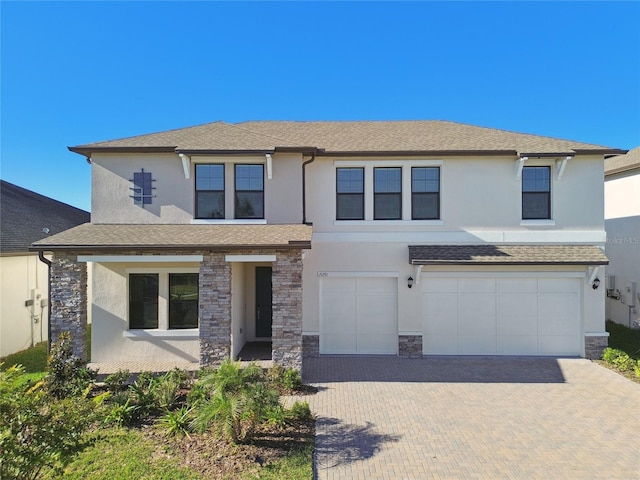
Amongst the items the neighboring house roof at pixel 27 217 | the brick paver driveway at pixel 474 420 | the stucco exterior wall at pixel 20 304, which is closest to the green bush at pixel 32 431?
the brick paver driveway at pixel 474 420

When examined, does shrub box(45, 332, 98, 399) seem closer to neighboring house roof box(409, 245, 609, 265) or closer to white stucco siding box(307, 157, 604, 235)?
white stucco siding box(307, 157, 604, 235)

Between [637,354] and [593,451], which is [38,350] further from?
[637,354]

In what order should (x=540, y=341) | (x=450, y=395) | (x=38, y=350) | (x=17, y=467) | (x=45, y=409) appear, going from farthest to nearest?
(x=38, y=350), (x=540, y=341), (x=450, y=395), (x=45, y=409), (x=17, y=467)

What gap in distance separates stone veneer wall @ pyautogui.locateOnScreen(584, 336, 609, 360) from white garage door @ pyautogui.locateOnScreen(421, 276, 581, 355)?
0.20 metres

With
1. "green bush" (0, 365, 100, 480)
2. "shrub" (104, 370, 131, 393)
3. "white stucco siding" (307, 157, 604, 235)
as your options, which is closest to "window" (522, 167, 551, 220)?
"white stucco siding" (307, 157, 604, 235)

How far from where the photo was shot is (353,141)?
1150cm

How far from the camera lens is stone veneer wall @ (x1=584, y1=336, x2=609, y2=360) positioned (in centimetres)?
1046

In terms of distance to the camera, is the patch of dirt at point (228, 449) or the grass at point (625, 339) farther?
the grass at point (625, 339)

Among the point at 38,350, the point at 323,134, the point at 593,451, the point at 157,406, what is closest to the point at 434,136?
the point at 323,134

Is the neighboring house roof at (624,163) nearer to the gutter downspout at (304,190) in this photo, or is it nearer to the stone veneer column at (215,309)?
the gutter downspout at (304,190)

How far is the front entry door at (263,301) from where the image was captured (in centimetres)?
1155

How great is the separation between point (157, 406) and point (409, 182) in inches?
363

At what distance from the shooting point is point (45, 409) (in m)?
4.50

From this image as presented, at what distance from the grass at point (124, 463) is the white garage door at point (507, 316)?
26.1 ft
